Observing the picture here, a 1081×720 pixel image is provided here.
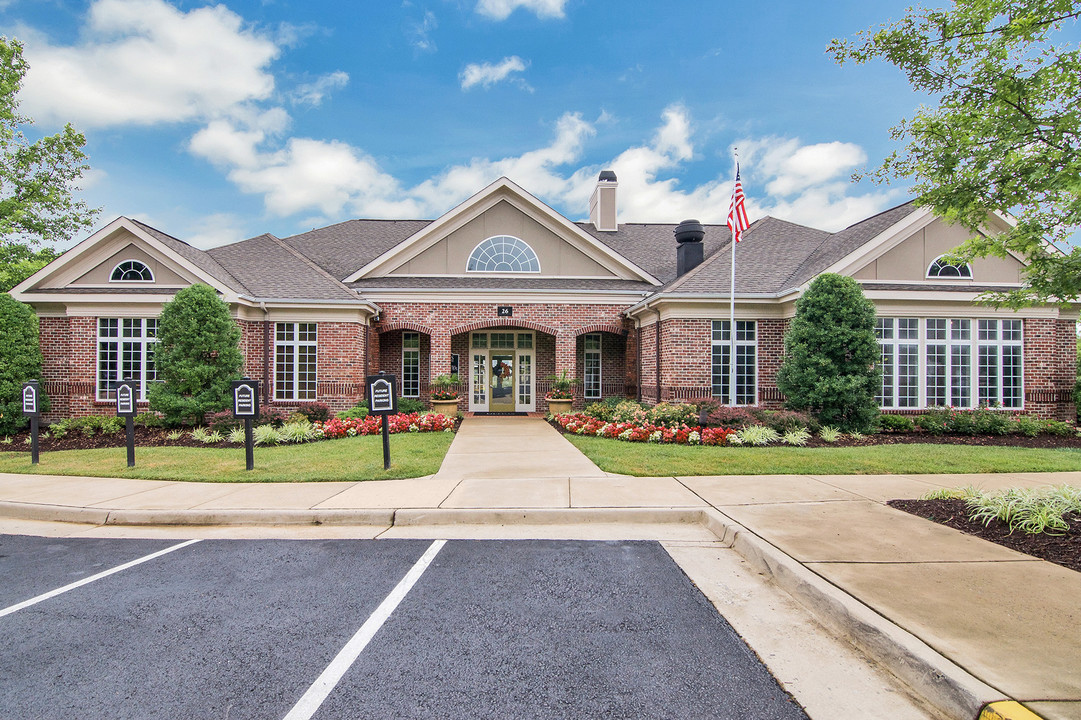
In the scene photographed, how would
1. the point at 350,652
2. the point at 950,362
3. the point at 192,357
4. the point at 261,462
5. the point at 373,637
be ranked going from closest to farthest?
the point at 350,652, the point at 373,637, the point at 261,462, the point at 192,357, the point at 950,362

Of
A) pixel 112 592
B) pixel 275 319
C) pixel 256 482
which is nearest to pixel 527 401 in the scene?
pixel 275 319

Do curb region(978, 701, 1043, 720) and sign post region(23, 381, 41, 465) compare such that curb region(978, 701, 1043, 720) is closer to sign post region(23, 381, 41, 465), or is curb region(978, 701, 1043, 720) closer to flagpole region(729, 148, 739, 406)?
flagpole region(729, 148, 739, 406)

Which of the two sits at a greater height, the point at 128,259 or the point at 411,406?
the point at 128,259

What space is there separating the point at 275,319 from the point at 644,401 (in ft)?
37.9

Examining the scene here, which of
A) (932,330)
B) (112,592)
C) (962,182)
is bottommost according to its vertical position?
(112,592)

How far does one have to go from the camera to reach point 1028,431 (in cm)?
1318

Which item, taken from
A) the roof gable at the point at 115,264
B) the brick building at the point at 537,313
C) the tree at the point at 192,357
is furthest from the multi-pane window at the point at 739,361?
the roof gable at the point at 115,264

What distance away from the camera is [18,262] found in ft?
67.2

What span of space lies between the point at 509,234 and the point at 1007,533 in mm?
15525

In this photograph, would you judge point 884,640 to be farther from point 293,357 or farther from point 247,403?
point 293,357

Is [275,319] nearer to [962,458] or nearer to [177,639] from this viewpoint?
[177,639]

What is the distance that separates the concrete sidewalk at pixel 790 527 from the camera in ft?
9.62

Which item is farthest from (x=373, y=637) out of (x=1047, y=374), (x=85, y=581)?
(x=1047, y=374)

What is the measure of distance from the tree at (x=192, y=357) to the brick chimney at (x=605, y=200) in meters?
14.4
